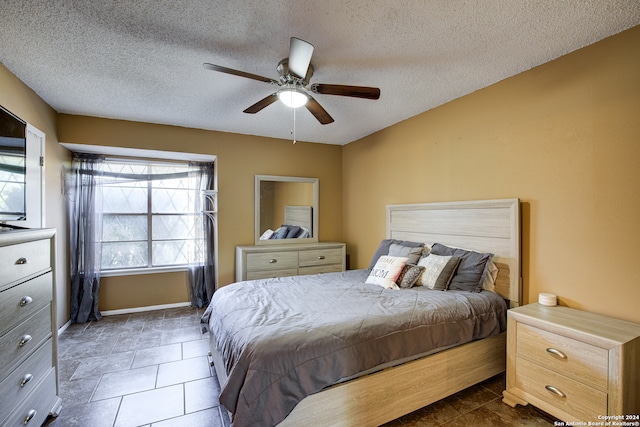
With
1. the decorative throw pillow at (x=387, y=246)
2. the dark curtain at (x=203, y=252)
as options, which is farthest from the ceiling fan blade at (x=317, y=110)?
the dark curtain at (x=203, y=252)

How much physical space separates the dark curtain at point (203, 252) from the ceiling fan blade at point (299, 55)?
110 inches

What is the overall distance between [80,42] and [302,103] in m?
1.55

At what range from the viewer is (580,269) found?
2.03 meters

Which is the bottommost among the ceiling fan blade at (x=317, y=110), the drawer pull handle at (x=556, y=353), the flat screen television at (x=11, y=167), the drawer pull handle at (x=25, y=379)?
Answer: the drawer pull handle at (x=25, y=379)

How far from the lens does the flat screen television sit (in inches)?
68.4

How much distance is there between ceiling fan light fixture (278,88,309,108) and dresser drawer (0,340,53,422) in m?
2.30

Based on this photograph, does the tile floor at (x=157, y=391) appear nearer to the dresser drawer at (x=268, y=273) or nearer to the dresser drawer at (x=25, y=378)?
the dresser drawer at (x=25, y=378)

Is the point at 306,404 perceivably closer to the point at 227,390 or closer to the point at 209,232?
the point at 227,390

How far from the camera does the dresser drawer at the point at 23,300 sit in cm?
142

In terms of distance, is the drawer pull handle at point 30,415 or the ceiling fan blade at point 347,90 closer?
the drawer pull handle at point 30,415

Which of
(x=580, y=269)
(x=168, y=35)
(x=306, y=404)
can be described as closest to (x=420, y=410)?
(x=306, y=404)

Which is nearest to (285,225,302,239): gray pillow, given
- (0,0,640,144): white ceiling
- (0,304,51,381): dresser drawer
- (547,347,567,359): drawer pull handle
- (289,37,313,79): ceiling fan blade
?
(0,0,640,144): white ceiling

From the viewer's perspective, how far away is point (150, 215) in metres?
4.16

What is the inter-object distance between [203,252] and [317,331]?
3.09 m
